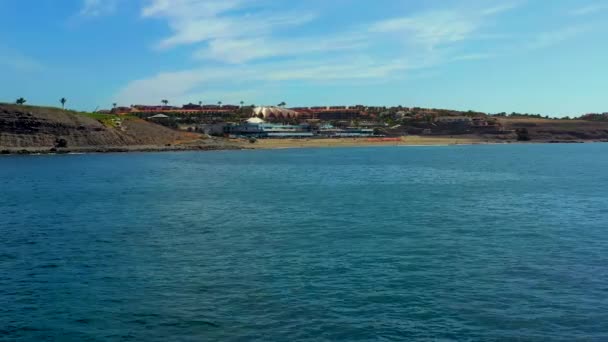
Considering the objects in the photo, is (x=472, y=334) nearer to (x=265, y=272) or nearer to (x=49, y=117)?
(x=265, y=272)

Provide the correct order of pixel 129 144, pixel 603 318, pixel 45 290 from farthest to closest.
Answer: pixel 129 144, pixel 45 290, pixel 603 318

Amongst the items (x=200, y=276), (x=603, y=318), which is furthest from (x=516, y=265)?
(x=200, y=276)

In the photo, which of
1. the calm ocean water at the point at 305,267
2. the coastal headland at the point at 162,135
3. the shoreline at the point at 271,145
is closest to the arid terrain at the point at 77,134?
the coastal headland at the point at 162,135

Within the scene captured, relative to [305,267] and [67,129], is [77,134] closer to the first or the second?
[67,129]

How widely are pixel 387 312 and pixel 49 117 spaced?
12411 cm

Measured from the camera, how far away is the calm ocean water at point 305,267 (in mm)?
17672

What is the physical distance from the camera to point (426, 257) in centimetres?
2580

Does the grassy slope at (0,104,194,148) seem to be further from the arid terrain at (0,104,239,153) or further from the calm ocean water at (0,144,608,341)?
the calm ocean water at (0,144,608,341)

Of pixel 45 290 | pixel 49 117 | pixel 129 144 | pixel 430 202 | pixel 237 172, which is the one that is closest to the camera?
pixel 45 290

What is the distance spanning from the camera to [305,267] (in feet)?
79.6

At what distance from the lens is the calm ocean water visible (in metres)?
17.7

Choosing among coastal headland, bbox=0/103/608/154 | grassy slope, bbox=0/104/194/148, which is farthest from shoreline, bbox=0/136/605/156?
grassy slope, bbox=0/104/194/148

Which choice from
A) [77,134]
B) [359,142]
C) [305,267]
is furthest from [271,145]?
[305,267]

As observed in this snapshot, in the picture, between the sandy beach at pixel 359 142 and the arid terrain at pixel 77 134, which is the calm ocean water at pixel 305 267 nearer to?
the arid terrain at pixel 77 134
